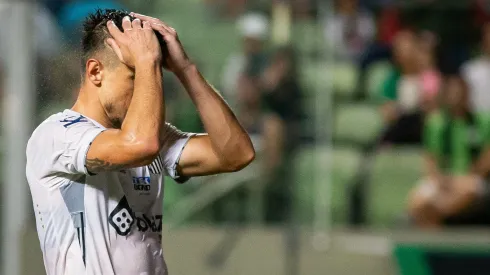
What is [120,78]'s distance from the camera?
2807 mm

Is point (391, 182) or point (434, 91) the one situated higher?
point (434, 91)

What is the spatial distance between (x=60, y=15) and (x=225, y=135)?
306cm

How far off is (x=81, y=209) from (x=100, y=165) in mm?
187

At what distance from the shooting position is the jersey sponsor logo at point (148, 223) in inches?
114

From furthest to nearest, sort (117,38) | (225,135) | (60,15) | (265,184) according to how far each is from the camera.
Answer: (265,184)
(60,15)
(225,135)
(117,38)

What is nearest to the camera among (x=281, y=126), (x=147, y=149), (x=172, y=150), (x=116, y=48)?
(x=147, y=149)

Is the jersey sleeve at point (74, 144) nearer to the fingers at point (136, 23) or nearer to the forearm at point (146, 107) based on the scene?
the forearm at point (146, 107)

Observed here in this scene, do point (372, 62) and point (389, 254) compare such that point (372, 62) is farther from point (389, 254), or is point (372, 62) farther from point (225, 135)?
point (225, 135)

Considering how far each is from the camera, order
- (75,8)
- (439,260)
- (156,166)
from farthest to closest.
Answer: (439,260) → (75,8) → (156,166)

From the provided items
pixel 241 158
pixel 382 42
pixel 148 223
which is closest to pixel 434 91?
pixel 382 42

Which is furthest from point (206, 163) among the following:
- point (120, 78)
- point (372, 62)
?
point (372, 62)

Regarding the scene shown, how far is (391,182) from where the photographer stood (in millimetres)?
6609

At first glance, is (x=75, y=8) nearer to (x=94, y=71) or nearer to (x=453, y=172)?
(x=453, y=172)

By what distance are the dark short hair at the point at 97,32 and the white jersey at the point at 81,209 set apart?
19 cm
